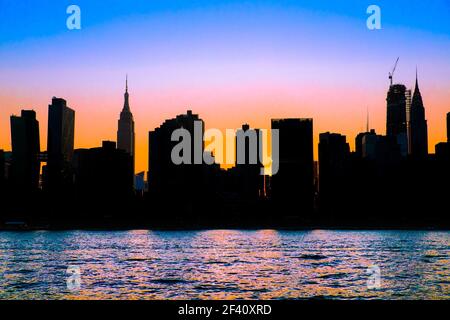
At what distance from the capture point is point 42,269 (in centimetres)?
8388

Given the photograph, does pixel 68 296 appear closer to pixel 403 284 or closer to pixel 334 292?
pixel 334 292
